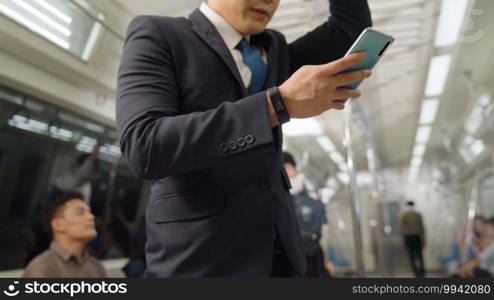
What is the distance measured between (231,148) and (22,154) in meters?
1.61

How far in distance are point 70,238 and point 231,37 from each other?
148 centimetres

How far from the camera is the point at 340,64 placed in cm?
53

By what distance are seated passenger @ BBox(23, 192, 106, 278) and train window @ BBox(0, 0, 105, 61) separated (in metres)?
0.86

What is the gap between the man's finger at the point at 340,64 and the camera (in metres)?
0.53

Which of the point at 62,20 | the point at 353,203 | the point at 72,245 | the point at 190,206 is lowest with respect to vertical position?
the point at 353,203

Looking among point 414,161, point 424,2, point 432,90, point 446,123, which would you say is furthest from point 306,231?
point 414,161

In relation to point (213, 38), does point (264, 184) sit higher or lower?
lower

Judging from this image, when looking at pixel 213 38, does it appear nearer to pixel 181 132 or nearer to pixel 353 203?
pixel 181 132

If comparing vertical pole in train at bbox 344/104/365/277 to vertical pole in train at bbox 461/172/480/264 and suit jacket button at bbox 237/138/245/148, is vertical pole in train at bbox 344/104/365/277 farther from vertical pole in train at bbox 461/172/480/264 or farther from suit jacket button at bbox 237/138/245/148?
vertical pole in train at bbox 461/172/480/264

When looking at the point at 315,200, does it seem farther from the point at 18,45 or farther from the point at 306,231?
the point at 18,45

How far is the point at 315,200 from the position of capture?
248cm

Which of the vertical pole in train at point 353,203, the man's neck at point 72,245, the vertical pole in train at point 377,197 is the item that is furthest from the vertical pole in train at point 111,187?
the vertical pole in train at point 377,197

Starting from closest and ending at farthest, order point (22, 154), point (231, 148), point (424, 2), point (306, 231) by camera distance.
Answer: point (231, 148) → point (22, 154) → point (424, 2) → point (306, 231)

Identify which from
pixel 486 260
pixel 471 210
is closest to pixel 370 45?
pixel 486 260
